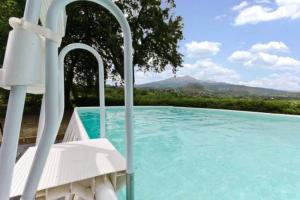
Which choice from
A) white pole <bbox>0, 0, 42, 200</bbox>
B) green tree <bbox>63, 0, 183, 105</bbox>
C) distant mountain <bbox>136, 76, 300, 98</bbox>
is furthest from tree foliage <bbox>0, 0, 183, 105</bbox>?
white pole <bbox>0, 0, 42, 200</bbox>

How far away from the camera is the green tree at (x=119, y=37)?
1551 centimetres

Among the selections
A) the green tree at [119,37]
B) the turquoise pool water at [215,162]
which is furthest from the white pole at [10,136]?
the green tree at [119,37]

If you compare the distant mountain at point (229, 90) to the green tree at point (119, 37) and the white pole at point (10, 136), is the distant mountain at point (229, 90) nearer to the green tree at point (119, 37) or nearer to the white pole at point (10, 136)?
the green tree at point (119, 37)

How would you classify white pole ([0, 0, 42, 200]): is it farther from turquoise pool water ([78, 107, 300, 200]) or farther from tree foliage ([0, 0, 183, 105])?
tree foliage ([0, 0, 183, 105])

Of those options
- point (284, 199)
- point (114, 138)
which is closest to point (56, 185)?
point (284, 199)

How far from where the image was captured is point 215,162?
5770mm

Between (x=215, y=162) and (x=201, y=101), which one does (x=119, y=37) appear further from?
(x=215, y=162)

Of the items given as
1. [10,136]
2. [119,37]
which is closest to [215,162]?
[10,136]

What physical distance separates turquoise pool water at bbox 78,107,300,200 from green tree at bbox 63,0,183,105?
22.7 ft

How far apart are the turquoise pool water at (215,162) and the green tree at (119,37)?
6913 millimetres

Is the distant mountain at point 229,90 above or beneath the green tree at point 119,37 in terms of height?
beneath

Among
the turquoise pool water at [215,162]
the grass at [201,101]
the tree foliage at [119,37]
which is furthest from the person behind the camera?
the tree foliage at [119,37]

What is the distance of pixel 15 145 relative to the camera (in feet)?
2.44

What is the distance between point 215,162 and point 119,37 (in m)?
11.8
